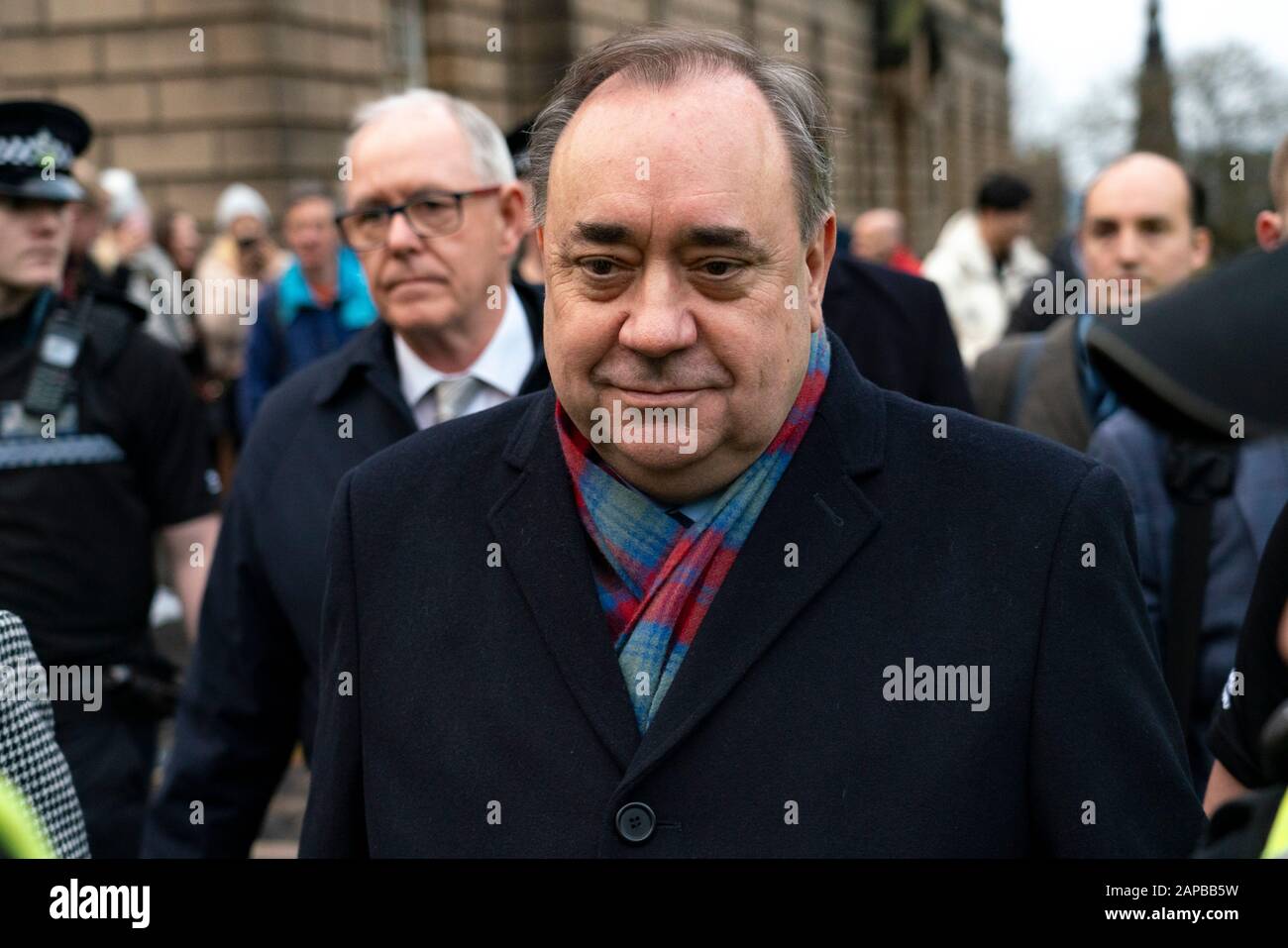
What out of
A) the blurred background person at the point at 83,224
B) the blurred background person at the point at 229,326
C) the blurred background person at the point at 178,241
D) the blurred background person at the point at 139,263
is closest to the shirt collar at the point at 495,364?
the blurred background person at the point at 83,224

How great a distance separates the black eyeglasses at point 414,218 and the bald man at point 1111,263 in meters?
1.51

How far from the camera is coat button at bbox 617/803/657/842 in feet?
6.79

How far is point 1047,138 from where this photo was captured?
2853cm

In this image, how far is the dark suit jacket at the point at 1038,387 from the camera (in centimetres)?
425

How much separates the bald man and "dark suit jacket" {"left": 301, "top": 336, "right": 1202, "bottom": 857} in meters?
2.14

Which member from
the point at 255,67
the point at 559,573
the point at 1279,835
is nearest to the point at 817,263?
the point at 559,573

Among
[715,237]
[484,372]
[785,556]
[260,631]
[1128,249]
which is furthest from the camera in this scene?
[1128,249]

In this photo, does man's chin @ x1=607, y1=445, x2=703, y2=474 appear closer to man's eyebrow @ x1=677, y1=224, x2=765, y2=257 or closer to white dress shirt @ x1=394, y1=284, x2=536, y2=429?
A: man's eyebrow @ x1=677, y1=224, x2=765, y2=257

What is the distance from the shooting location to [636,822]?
2.08 metres

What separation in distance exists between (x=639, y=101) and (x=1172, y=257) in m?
3.28

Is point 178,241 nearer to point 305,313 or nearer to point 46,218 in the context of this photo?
point 305,313

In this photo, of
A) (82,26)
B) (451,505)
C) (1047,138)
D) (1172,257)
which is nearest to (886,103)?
(1047,138)

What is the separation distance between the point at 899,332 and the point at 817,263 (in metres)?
1.86
